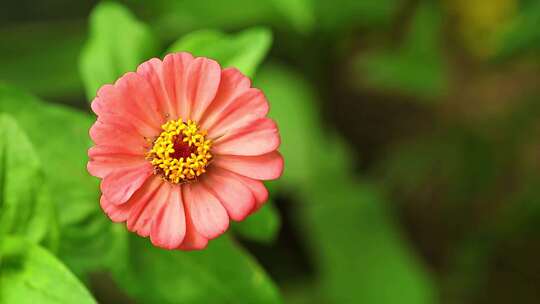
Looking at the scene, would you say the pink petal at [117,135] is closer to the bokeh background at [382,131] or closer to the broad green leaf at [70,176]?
the broad green leaf at [70,176]

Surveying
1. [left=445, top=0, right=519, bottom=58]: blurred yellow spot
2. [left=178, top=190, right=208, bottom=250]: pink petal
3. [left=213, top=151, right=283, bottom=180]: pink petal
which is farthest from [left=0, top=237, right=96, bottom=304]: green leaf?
[left=445, top=0, right=519, bottom=58]: blurred yellow spot

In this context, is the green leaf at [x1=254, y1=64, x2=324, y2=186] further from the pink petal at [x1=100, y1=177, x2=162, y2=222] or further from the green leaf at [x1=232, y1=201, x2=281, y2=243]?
the pink petal at [x1=100, y1=177, x2=162, y2=222]

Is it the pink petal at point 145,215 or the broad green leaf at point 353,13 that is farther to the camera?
the broad green leaf at point 353,13

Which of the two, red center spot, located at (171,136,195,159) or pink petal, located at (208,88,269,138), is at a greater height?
pink petal, located at (208,88,269,138)

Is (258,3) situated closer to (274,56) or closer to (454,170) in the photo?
(274,56)

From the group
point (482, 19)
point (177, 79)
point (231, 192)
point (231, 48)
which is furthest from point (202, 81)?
point (482, 19)

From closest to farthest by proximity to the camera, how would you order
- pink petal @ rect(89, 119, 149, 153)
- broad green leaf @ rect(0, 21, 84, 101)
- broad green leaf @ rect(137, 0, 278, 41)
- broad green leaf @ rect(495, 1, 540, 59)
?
Answer: 1. pink petal @ rect(89, 119, 149, 153)
2. broad green leaf @ rect(495, 1, 540, 59)
3. broad green leaf @ rect(137, 0, 278, 41)
4. broad green leaf @ rect(0, 21, 84, 101)

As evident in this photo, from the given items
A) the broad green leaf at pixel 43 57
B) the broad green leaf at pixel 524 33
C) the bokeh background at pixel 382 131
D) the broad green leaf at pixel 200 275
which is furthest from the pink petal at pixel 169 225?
the broad green leaf at pixel 43 57

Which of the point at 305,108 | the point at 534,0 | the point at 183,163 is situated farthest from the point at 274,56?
the point at 183,163
